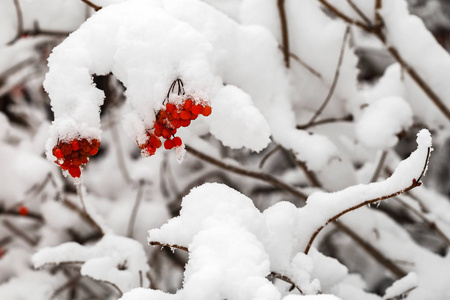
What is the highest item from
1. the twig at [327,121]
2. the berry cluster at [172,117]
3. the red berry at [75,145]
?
the berry cluster at [172,117]

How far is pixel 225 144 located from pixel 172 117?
32 cm

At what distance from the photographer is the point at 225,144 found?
141 cm

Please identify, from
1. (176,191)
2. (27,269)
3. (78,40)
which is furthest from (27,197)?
(78,40)

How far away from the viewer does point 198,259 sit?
92 centimetres

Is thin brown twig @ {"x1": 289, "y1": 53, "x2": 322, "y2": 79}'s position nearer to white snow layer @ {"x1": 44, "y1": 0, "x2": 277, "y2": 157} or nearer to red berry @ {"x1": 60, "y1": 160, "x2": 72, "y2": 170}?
white snow layer @ {"x1": 44, "y1": 0, "x2": 277, "y2": 157}

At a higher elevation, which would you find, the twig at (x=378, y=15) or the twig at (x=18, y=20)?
the twig at (x=378, y=15)

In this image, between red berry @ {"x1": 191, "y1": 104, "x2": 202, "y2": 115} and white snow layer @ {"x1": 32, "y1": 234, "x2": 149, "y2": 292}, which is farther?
white snow layer @ {"x1": 32, "y1": 234, "x2": 149, "y2": 292}

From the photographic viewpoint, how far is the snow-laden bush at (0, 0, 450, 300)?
107cm

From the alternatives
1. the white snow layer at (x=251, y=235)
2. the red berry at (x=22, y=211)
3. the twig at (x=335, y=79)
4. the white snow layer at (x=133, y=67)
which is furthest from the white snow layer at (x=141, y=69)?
the red berry at (x=22, y=211)

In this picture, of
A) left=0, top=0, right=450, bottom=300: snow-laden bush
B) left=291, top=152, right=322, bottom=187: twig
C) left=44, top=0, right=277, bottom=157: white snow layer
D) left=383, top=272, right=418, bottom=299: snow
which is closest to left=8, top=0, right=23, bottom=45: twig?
left=0, top=0, right=450, bottom=300: snow-laden bush

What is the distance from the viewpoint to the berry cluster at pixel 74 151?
3.50 feet

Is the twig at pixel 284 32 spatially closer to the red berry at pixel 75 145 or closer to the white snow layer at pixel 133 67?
the white snow layer at pixel 133 67

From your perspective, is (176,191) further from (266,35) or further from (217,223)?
(217,223)

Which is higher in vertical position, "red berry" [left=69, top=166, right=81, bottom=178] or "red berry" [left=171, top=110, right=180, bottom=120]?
"red berry" [left=171, top=110, right=180, bottom=120]
